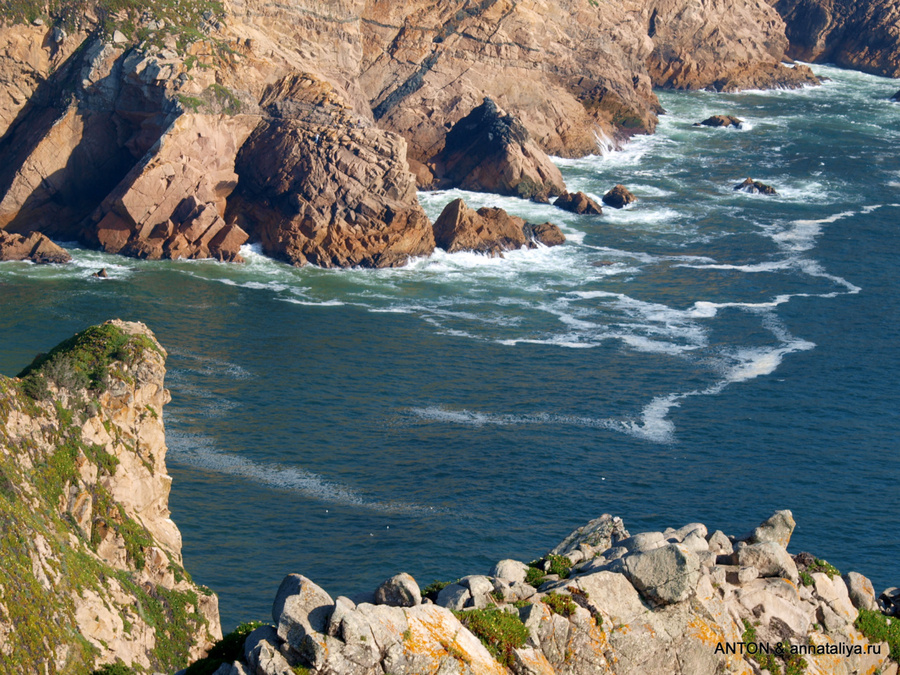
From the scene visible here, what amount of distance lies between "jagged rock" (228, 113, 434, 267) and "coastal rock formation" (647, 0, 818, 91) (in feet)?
327

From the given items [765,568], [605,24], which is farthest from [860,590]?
[605,24]

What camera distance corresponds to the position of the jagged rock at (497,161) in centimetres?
12544

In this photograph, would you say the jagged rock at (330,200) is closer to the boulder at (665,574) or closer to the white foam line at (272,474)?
the white foam line at (272,474)

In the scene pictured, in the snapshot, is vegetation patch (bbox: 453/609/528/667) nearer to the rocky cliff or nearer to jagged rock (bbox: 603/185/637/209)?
the rocky cliff

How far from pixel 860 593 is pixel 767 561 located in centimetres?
347

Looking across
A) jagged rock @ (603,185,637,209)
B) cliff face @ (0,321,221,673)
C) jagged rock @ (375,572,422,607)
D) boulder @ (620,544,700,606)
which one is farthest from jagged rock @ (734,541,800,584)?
jagged rock @ (603,185,637,209)

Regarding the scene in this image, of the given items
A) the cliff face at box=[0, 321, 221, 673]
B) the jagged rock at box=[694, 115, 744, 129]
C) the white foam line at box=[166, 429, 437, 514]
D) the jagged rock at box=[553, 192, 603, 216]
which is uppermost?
the jagged rock at box=[694, 115, 744, 129]

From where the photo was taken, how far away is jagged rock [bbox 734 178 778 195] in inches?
5236

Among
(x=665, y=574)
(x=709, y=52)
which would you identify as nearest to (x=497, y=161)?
(x=709, y=52)

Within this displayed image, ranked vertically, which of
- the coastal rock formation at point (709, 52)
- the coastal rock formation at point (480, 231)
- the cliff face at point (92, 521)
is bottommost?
the cliff face at point (92, 521)

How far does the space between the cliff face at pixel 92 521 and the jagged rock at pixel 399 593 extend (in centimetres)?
1271

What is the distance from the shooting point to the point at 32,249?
96.9 m

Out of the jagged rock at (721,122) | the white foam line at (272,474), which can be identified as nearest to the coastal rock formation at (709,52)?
the jagged rock at (721,122)

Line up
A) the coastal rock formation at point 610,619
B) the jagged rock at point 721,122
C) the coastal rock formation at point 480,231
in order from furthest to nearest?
the jagged rock at point 721,122 → the coastal rock formation at point 480,231 → the coastal rock formation at point 610,619
